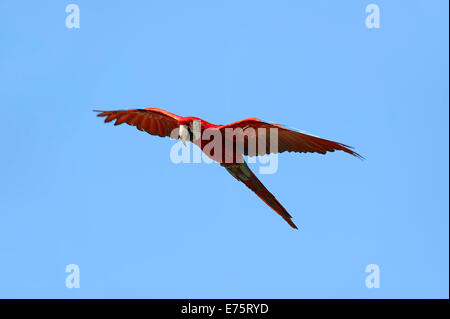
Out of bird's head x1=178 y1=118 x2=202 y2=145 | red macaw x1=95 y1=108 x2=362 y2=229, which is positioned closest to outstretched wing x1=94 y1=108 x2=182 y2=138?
red macaw x1=95 y1=108 x2=362 y2=229

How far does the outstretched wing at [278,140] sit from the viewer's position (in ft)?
22.4

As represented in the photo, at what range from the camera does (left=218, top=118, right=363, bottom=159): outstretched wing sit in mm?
6816

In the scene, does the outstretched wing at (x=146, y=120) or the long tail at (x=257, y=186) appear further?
the outstretched wing at (x=146, y=120)

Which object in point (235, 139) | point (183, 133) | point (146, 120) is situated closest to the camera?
point (183, 133)

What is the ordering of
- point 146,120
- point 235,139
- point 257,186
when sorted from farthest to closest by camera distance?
1. point 146,120
2. point 257,186
3. point 235,139

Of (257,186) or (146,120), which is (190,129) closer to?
(146,120)

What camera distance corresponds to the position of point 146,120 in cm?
784

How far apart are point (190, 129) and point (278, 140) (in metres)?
1.23

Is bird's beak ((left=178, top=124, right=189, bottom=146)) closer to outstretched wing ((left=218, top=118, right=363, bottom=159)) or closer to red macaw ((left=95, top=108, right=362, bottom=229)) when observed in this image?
red macaw ((left=95, top=108, right=362, bottom=229))

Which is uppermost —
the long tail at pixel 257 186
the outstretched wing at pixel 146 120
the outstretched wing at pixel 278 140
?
the outstretched wing at pixel 146 120

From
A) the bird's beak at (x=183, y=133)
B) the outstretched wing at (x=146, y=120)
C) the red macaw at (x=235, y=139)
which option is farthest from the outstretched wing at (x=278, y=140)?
the outstretched wing at (x=146, y=120)

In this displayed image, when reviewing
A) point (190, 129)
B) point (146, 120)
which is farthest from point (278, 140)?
point (146, 120)

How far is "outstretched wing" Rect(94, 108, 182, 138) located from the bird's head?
60 centimetres

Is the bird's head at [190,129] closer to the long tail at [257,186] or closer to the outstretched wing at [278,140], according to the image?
the outstretched wing at [278,140]
